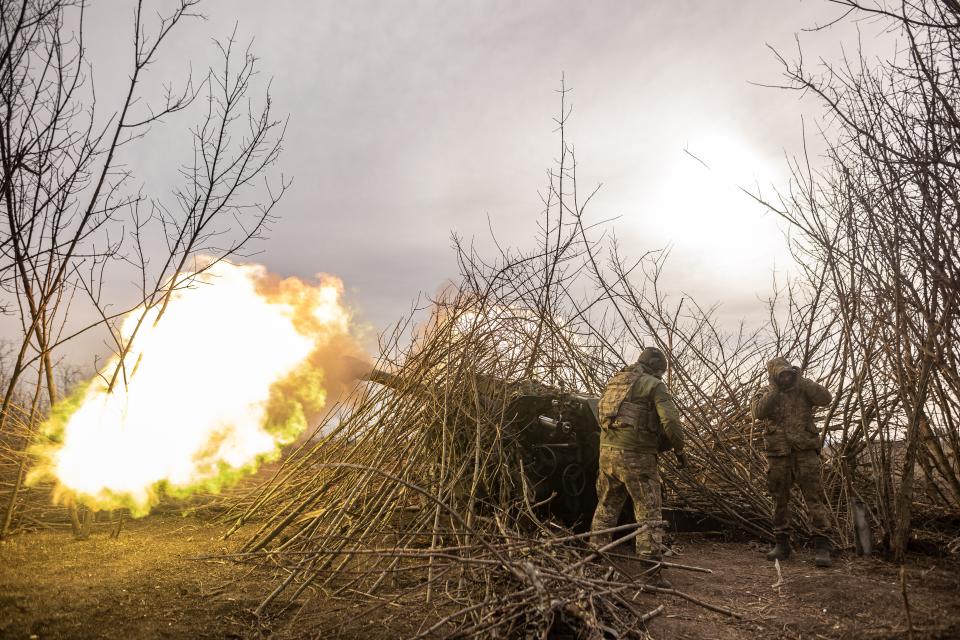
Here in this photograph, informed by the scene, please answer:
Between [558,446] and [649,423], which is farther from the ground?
[649,423]

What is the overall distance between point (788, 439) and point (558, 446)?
7.81 feet

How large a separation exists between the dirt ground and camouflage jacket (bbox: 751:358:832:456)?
3.87 feet

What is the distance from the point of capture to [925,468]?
17.2 feet

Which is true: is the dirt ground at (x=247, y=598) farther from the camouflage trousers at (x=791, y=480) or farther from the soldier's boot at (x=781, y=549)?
the camouflage trousers at (x=791, y=480)

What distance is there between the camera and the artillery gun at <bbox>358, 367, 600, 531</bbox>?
6.08 metres

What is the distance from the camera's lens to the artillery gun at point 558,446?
6.08 meters

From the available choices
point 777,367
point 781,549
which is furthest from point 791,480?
point 777,367

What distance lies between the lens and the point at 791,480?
5.99 m

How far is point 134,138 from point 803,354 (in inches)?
344

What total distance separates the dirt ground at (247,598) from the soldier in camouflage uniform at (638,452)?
2.48 ft

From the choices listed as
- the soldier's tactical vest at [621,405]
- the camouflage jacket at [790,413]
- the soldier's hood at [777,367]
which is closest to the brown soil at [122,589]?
the soldier's tactical vest at [621,405]

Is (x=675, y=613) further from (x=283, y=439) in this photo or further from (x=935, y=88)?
(x=283, y=439)

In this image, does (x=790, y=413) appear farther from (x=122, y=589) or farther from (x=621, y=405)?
(x=122, y=589)

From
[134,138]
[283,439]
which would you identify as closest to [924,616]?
[283,439]
